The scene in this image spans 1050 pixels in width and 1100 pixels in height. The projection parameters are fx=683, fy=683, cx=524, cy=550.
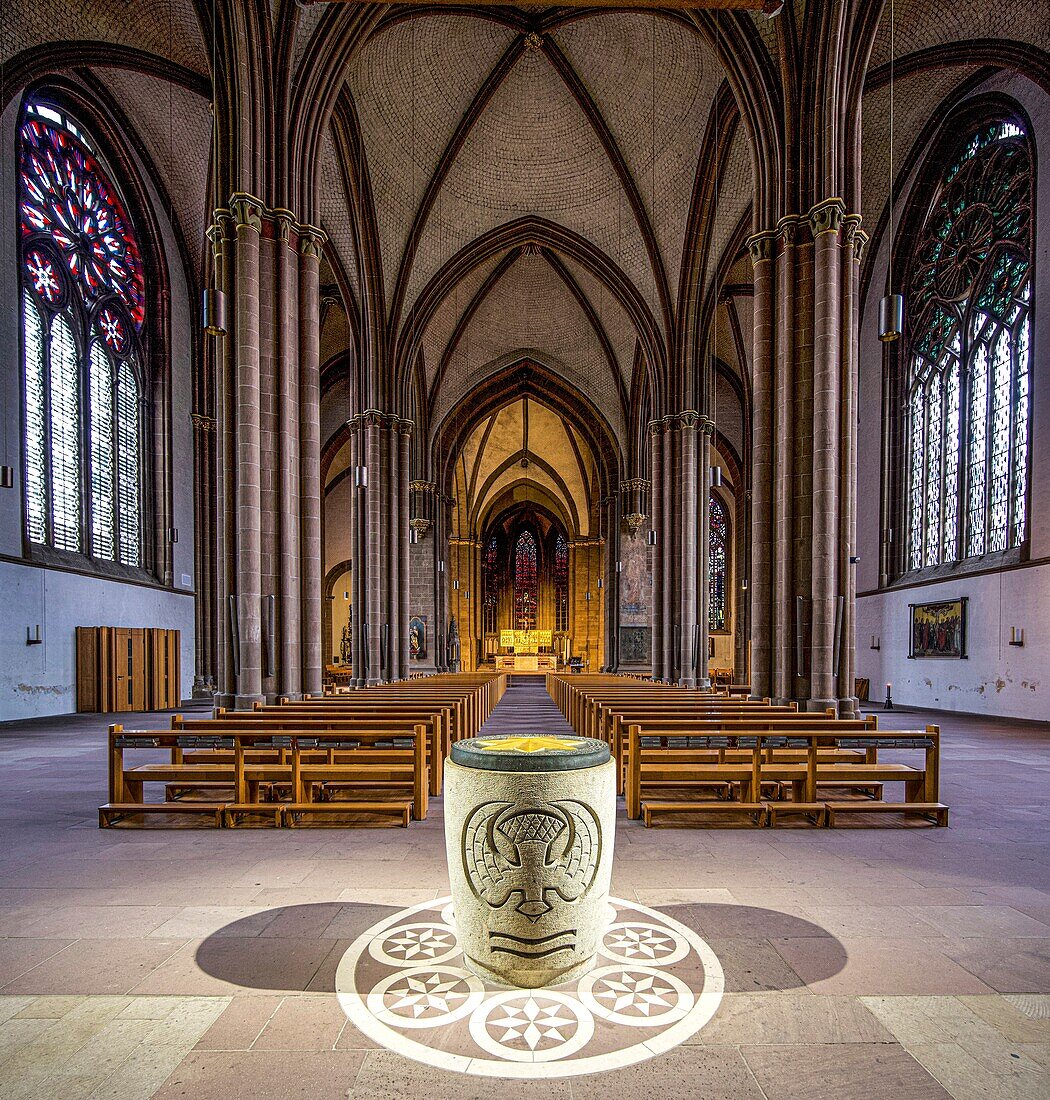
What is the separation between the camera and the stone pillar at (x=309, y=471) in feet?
38.6

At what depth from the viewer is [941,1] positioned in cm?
1416

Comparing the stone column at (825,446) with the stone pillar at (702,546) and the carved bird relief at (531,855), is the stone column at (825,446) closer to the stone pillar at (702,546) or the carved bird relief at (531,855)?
the stone pillar at (702,546)

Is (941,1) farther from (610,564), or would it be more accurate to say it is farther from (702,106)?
(610,564)

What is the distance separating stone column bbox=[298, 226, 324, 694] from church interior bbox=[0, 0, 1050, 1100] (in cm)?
10

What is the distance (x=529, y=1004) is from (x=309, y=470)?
34.1 feet

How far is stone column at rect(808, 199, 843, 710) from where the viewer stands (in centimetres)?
1059

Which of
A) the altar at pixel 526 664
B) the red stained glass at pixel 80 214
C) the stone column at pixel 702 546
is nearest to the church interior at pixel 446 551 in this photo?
the red stained glass at pixel 80 214

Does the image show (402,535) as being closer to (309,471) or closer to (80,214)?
(309,471)

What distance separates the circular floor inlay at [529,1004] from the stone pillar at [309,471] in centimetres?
874

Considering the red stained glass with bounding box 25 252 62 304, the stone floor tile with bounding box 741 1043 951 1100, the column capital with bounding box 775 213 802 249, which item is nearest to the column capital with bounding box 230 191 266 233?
the red stained glass with bounding box 25 252 62 304

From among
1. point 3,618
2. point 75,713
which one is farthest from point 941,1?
point 75,713

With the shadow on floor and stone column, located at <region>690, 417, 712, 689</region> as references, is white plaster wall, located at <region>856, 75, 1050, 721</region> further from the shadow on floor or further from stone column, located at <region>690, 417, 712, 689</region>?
the shadow on floor

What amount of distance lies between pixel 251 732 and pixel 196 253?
756 inches

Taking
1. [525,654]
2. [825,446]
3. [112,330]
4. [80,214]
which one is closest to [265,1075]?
[825,446]
